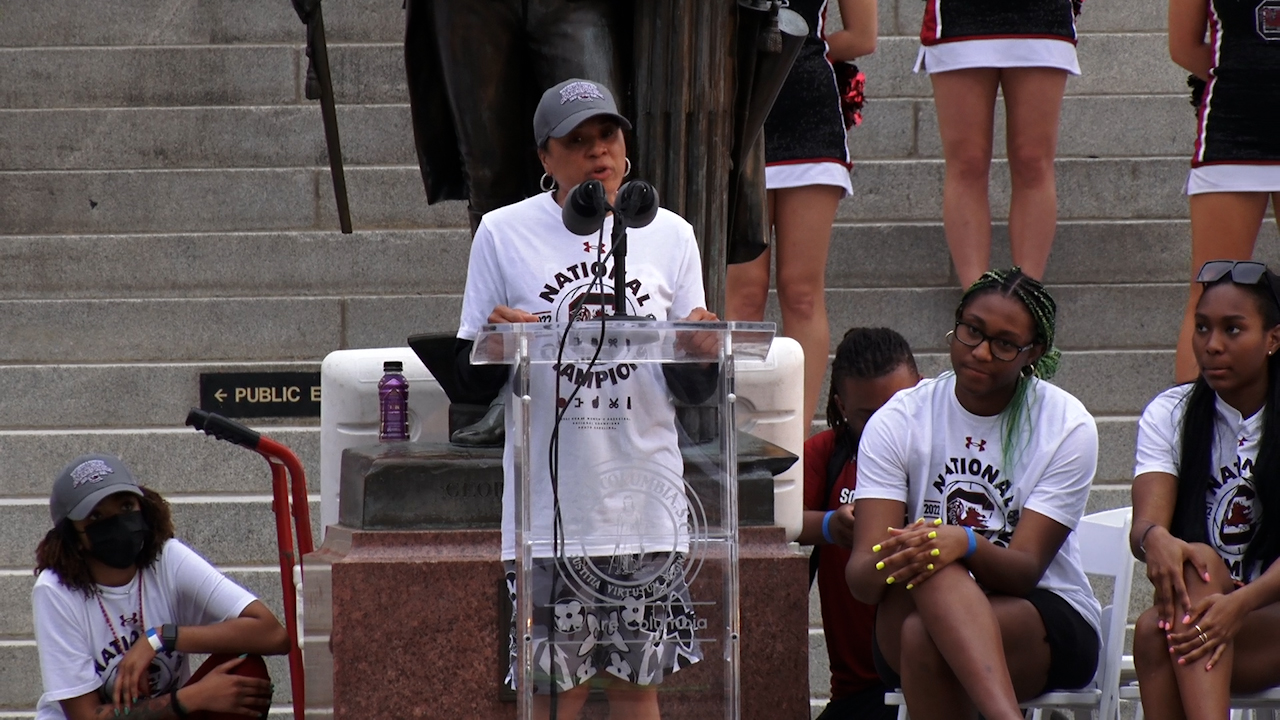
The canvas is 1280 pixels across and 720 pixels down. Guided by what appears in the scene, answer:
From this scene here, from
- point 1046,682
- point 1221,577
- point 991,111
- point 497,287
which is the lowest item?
point 1046,682

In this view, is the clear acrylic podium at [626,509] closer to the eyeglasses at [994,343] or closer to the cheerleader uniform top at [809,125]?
the eyeglasses at [994,343]

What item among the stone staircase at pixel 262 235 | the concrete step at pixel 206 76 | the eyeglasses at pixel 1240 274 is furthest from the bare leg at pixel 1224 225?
the concrete step at pixel 206 76

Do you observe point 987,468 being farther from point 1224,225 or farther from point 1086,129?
point 1086,129

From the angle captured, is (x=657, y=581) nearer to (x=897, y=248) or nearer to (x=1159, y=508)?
(x=1159, y=508)

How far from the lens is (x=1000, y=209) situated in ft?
25.3

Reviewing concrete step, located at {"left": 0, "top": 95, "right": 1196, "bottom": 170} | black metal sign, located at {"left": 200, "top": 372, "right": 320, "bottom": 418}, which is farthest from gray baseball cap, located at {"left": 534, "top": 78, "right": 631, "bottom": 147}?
concrete step, located at {"left": 0, "top": 95, "right": 1196, "bottom": 170}

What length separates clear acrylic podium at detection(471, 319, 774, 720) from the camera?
311 centimetres

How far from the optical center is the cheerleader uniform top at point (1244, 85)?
6.18 metres

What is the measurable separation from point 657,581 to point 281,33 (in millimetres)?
6046

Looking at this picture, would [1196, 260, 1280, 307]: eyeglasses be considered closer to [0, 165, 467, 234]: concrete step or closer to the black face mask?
the black face mask

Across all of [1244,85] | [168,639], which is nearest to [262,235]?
[168,639]

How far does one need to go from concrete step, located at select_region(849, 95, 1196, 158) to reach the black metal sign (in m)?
2.83

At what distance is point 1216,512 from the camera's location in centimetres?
421

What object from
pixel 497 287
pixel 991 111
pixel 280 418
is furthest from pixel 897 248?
pixel 497 287
